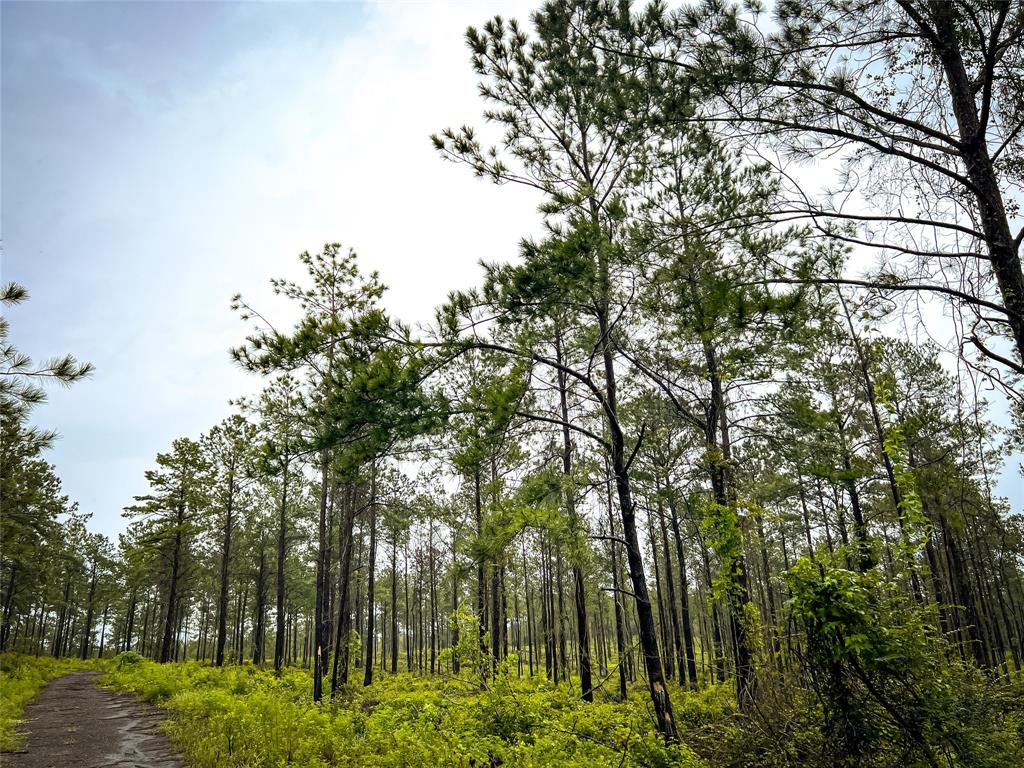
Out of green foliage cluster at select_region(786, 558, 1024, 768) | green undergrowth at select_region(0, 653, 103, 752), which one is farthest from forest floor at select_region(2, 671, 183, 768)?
green foliage cluster at select_region(786, 558, 1024, 768)

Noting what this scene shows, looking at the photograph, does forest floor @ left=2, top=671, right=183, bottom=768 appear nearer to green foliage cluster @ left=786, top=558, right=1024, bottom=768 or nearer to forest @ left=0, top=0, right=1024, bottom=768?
forest @ left=0, top=0, right=1024, bottom=768

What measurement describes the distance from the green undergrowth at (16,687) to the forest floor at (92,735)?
253mm

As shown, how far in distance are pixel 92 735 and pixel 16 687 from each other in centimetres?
800

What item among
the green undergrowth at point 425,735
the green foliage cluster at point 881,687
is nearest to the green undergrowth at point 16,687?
the green undergrowth at point 425,735

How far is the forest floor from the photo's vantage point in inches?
292

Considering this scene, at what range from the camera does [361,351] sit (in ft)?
20.1

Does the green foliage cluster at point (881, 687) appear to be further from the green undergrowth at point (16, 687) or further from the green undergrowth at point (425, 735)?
the green undergrowth at point (16, 687)

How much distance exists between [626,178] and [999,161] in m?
4.25

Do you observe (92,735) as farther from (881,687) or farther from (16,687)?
(881,687)

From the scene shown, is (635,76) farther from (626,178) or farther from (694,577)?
(694,577)

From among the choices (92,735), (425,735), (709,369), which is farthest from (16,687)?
(709,369)

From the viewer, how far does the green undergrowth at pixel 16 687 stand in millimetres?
8773

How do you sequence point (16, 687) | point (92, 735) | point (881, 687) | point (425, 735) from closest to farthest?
1. point (881, 687)
2. point (425, 735)
3. point (92, 735)
4. point (16, 687)

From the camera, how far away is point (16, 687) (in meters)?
14.1
